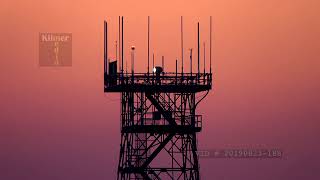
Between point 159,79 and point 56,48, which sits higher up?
point 56,48

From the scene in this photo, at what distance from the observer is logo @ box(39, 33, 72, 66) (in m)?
30.8

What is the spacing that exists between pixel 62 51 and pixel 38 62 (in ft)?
4.16

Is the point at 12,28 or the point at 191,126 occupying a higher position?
the point at 12,28

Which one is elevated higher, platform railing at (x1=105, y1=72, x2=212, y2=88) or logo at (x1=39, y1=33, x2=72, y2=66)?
logo at (x1=39, y1=33, x2=72, y2=66)

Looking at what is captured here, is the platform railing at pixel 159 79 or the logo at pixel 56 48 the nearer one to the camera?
the platform railing at pixel 159 79

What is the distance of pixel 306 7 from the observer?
3139cm

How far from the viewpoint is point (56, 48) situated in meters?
30.9

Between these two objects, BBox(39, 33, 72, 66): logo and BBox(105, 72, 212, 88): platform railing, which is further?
BBox(39, 33, 72, 66): logo

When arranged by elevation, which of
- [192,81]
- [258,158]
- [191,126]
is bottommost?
[258,158]

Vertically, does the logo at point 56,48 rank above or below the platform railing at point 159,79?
above

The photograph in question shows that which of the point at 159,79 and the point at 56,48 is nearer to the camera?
the point at 159,79

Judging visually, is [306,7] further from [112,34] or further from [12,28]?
[12,28]

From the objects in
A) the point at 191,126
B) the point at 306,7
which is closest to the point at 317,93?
the point at 306,7

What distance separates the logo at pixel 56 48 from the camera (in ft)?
101
